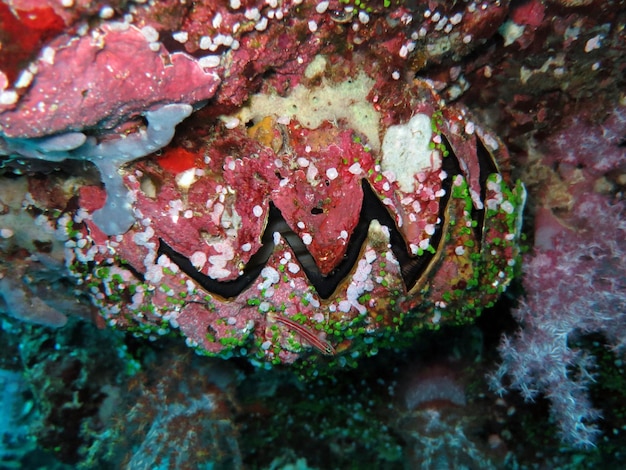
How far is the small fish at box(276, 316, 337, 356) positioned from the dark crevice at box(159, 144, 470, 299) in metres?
0.30

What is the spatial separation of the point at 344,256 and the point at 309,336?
0.69 metres

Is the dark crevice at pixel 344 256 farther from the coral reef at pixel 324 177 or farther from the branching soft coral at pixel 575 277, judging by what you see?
the branching soft coral at pixel 575 277

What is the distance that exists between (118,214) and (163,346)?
8.51 ft

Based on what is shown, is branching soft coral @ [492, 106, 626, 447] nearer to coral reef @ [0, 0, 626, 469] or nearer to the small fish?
coral reef @ [0, 0, 626, 469]

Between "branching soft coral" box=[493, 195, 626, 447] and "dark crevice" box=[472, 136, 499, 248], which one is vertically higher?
"dark crevice" box=[472, 136, 499, 248]

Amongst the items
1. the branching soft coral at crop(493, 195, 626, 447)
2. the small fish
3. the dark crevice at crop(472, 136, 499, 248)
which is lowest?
the branching soft coral at crop(493, 195, 626, 447)

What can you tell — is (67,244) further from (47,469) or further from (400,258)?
(47,469)

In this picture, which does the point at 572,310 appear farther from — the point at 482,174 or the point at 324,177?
the point at 324,177

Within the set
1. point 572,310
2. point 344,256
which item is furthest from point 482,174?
point 572,310

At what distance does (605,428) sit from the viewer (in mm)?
4352

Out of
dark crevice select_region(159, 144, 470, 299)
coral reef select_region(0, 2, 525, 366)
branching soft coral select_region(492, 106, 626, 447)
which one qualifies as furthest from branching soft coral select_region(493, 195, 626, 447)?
dark crevice select_region(159, 144, 470, 299)

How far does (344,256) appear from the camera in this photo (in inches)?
121

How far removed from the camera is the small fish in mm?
3213

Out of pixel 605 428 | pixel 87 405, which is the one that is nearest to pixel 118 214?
pixel 87 405
